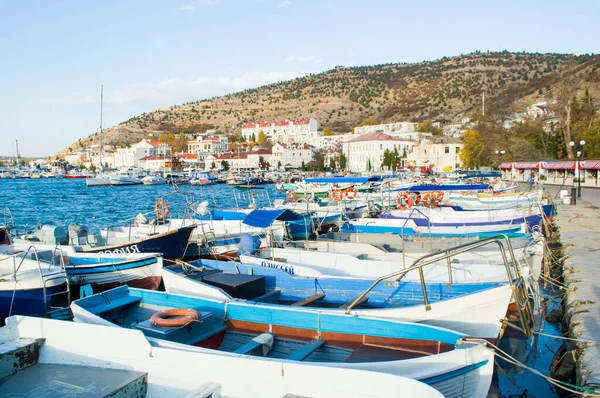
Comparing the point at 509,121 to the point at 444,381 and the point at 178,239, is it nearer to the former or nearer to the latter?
the point at 178,239

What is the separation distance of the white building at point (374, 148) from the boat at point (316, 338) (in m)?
91.8

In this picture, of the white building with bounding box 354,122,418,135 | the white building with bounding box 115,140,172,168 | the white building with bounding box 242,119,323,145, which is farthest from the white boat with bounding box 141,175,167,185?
the white building with bounding box 242,119,323,145

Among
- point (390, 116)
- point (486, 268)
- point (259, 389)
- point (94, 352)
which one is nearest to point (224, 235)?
point (486, 268)

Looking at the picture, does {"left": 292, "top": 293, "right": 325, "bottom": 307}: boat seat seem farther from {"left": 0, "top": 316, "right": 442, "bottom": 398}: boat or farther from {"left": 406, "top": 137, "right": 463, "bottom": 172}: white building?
{"left": 406, "top": 137, "right": 463, "bottom": 172}: white building

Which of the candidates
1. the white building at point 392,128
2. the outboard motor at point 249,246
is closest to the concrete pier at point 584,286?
the outboard motor at point 249,246

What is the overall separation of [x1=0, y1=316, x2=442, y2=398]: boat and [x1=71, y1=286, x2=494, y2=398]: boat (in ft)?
0.74

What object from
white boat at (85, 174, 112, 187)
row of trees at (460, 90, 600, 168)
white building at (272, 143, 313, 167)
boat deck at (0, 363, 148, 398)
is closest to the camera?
boat deck at (0, 363, 148, 398)

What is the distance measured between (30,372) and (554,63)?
Answer: 168 meters

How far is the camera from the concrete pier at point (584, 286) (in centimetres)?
639

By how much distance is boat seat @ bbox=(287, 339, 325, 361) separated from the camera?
604cm

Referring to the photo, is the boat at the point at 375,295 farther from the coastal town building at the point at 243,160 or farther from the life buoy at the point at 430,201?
the coastal town building at the point at 243,160

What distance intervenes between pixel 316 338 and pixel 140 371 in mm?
2631

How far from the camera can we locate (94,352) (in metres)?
5.82

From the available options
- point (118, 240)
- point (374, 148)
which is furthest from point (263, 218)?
point (374, 148)
